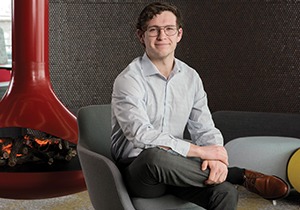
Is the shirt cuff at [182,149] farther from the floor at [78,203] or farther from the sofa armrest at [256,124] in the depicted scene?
the sofa armrest at [256,124]

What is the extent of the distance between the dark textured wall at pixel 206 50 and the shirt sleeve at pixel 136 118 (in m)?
2.12

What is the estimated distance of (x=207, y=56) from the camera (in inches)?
187

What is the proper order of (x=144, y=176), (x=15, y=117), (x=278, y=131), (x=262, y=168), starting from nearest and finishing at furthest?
(x=144, y=176) → (x=15, y=117) → (x=262, y=168) → (x=278, y=131)

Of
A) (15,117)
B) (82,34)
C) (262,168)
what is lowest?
(262,168)

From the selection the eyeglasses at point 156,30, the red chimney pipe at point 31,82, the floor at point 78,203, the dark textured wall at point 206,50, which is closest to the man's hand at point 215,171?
the eyeglasses at point 156,30

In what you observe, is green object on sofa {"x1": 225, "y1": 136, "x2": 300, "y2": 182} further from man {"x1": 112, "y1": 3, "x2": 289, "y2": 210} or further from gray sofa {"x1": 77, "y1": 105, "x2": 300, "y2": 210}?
man {"x1": 112, "y1": 3, "x2": 289, "y2": 210}

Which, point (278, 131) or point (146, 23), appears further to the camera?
point (278, 131)

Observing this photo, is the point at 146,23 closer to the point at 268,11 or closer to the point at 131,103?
the point at 131,103

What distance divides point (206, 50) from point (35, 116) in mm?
1708

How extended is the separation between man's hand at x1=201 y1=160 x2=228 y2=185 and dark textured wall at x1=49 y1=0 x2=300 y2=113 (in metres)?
2.33

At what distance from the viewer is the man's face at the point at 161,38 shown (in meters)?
2.68

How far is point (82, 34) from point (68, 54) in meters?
0.19

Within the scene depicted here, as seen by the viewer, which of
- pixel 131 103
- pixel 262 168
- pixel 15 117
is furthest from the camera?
pixel 262 168

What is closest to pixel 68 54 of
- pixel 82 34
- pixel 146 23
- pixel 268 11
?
pixel 82 34
